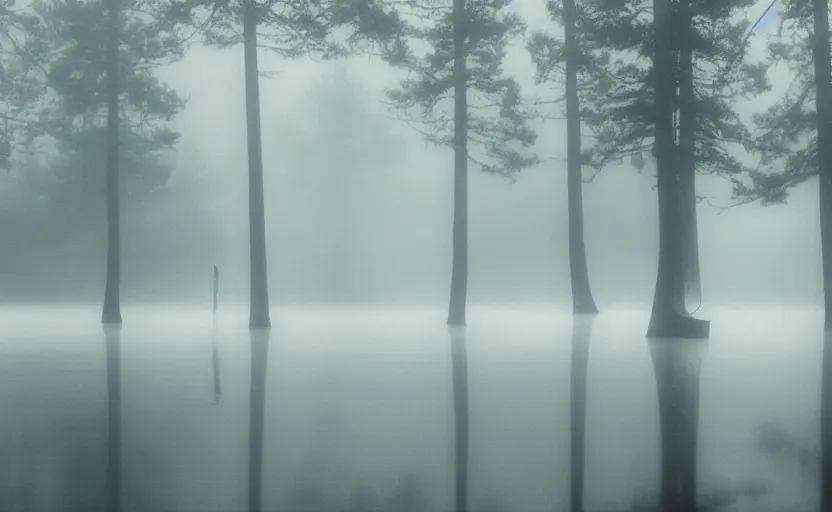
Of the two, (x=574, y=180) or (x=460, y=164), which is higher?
(x=460, y=164)

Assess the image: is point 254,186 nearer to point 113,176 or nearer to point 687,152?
point 113,176

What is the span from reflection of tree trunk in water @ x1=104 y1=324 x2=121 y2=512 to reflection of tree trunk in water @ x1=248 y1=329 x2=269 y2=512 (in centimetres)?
82

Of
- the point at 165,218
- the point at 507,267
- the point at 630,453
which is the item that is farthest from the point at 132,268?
the point at 630,453

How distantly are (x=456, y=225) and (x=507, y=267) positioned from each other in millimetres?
44554

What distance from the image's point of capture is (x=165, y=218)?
5575 centimetres

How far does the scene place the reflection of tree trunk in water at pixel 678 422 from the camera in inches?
244

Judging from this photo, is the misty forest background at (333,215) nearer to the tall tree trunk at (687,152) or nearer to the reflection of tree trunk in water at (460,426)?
the tall tree trunk at (687,152)

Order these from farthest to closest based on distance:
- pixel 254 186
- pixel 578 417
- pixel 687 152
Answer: pixel 254 186
pixel 687 152
pixel 578 417

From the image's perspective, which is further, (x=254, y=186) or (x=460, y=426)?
(x=254, y=186)

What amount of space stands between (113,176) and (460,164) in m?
10.3

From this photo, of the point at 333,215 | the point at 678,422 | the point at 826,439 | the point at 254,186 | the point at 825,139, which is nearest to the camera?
the point at 826,439

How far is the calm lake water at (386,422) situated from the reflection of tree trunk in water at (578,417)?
8cm

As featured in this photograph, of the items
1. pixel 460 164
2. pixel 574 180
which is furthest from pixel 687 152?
pixel 574 180

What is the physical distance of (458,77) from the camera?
26922 millimetres
